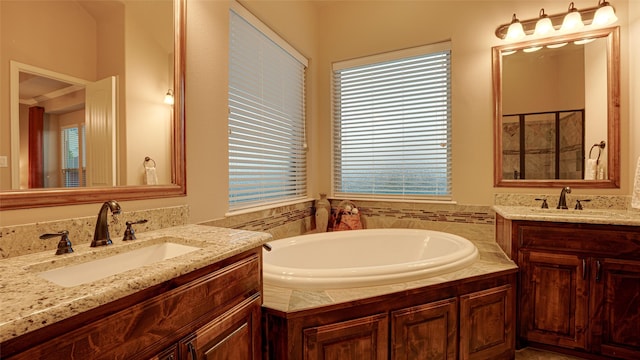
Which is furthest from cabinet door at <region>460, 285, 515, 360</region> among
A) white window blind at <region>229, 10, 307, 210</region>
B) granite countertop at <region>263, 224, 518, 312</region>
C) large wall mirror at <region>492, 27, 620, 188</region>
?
white window blind at <region>229, 10, 307, 210</region>

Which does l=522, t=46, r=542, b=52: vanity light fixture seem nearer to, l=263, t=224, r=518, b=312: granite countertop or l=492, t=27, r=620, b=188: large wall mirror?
l=492, t=27, r=620, b=188: large wall mirror

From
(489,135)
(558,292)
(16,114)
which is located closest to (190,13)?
(16,114)

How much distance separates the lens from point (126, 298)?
2.21ft

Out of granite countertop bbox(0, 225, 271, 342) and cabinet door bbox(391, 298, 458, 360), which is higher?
granite countertop bbox(0, 225, 271, 342)

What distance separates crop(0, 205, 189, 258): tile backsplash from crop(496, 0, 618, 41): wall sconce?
269 cm

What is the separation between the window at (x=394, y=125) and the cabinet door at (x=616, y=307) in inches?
43.1

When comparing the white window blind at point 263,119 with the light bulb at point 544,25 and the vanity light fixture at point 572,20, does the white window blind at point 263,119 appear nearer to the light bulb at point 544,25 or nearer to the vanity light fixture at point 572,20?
the light bulb at point 544,25

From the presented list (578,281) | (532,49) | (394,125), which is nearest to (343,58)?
(394,125)

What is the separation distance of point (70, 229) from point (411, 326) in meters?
1.46

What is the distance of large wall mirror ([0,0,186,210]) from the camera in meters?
0.91

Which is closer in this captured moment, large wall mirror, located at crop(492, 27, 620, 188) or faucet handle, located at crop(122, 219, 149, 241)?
faucet handle, located at crop(122, 219, 149, 241)

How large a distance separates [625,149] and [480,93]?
1.03 meters

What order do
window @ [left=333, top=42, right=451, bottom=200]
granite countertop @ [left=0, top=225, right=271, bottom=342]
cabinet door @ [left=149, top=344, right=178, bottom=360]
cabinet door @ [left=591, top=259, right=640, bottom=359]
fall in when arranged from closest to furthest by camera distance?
granite countertop @ [left=0, top=225, right=271, bottom=342] < cabinet door @ [left=149, top=344, right=178, bottom=360] < cabinet door @ [left=591, top=259, right=640, bottom=359] < window @ [left=333, top=42, right=451, bottom=200]

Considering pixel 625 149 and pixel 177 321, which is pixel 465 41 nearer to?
pixel 625 149
